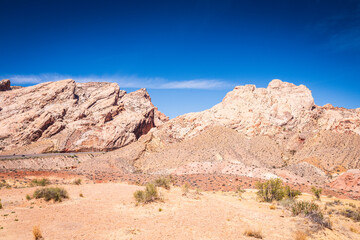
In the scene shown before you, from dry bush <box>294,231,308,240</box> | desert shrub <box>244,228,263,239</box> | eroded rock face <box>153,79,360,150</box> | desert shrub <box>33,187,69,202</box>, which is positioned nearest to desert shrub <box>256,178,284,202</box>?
dry bush <box>294,231,308,240</box>

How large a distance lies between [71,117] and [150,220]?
5545 centimetres

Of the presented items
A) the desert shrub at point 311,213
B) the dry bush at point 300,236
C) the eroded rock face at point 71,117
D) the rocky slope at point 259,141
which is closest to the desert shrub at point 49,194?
the dry bush at point 300,236

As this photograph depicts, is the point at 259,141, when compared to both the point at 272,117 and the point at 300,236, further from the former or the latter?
the point at 300,236

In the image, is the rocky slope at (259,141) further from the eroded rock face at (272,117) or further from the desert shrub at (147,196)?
the desert shrub at (147,196)

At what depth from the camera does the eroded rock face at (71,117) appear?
5269 centimetres

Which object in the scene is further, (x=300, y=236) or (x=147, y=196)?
(x=147, y=196)

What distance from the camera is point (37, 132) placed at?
5341 centimetres

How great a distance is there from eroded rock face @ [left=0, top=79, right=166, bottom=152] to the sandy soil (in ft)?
128

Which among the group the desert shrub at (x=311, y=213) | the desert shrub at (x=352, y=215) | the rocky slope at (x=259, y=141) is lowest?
the desert shrub at (x=352, y=215)

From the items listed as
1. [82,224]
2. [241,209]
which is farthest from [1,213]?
[241,209]

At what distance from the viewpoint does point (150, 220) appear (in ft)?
40.9

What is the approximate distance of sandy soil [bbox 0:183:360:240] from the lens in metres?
10.4

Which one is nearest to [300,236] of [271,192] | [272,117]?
[271,192]

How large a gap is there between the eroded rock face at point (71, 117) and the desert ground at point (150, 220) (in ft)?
128
